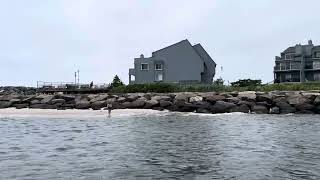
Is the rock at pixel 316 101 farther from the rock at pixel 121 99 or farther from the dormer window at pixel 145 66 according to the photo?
the dormer window at pixel 145 66

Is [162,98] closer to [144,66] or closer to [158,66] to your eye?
[144,66]

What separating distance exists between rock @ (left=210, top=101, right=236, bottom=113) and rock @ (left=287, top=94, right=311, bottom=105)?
550cm

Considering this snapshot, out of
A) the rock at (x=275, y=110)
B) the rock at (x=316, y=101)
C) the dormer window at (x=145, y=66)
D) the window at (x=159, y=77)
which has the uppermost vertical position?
the dormer window at (x=145, y=66)

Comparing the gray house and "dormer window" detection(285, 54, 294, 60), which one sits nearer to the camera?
the gray house

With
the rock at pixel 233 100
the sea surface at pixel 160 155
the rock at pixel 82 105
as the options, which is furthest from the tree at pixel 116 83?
the sea surface at pixel 160 155

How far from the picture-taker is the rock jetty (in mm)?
47756

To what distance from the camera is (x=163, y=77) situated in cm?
9425

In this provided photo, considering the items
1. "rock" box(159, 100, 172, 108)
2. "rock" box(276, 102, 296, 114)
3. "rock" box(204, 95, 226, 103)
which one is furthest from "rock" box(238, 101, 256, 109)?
"rock" box(159, 100, 172, 108)

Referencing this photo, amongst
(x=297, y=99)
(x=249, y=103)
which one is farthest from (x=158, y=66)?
(x=297, y=99)

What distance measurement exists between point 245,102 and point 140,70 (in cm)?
4657

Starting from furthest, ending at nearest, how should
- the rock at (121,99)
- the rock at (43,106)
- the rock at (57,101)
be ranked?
the rock at (57,101) < the rock at (43,106) < the rock at (121,99)

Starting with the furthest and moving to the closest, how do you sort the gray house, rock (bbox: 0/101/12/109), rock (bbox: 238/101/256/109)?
1. the gray house
2. rock (bbox: 0/101/12/109)
3. rock (bbox: 238/101/256/109)

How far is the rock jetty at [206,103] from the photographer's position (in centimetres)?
4776

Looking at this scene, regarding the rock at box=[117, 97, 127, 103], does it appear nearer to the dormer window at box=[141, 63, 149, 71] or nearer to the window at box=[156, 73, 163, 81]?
the dormer window at box=[141, 63, 149, 71]
